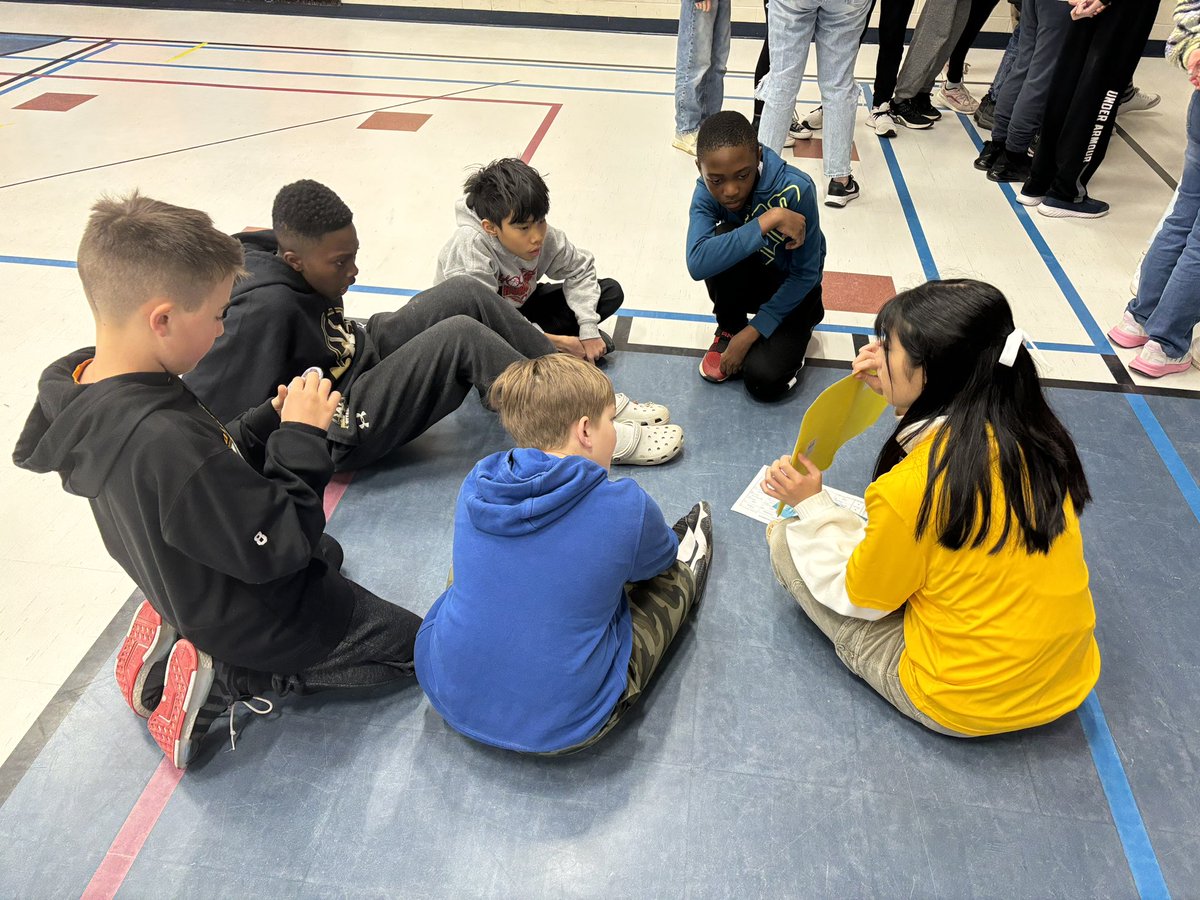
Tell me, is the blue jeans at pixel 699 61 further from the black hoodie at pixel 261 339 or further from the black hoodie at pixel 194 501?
the black hoodie at pixel 194 501

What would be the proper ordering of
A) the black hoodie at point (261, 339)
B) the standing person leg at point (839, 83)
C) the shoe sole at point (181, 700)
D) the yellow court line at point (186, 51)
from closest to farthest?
1. the shoe sole at point (181, 700)
2. the black hoodie at point (261, 339)
3. the standing person leg at point (839, 83)
4. the yellow court line at point (186, 51)

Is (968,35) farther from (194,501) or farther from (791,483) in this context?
(194,501)

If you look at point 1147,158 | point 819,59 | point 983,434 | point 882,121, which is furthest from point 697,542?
point 1147,158

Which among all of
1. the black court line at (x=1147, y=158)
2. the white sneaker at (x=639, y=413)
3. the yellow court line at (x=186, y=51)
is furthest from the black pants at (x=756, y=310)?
the yellow court line at (x=186, y=51)

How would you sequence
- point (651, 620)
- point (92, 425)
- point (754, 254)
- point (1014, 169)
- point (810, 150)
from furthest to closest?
point (810, 150), point (1014, 169), point (754, 254), point (651, 620), point (92, 425)

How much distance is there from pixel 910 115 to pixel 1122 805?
443 cm

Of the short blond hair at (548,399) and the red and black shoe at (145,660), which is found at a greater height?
the short blond hair at (548,399)

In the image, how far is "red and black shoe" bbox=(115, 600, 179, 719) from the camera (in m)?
1.67

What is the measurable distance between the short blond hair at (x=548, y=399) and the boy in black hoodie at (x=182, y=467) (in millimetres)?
350

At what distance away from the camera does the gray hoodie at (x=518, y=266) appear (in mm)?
2502

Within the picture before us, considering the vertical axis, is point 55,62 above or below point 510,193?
below

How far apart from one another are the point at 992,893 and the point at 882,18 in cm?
481

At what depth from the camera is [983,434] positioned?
4.64 feet

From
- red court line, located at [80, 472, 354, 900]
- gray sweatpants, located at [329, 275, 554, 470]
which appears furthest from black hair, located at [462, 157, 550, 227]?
red court line, located at [80, 472, 354, 900]
